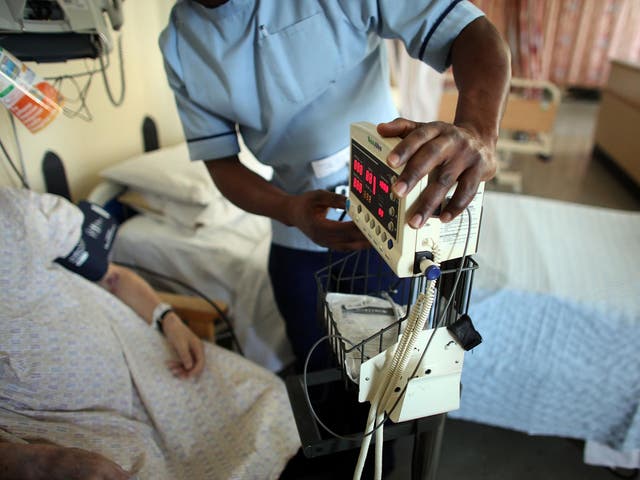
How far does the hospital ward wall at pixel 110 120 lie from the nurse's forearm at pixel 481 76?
3.57 ft

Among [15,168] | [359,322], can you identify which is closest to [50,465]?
[359,322]

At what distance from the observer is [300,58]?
35.7 inches

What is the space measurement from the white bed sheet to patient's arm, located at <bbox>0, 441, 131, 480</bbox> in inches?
37.2

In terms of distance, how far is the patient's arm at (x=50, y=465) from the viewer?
656mm

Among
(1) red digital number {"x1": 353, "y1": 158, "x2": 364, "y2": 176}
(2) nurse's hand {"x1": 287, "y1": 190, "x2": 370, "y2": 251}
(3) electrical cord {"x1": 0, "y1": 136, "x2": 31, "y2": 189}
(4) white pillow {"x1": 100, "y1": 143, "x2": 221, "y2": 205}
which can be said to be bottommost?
(4) white pillow {"x1": 100, "y1": 143, "x2": 221, "y2": 205}

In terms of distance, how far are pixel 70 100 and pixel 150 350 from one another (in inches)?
33.3

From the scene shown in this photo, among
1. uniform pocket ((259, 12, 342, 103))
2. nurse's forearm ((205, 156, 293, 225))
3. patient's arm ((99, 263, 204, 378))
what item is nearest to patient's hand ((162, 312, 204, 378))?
patient's arm ((99, 263, 204, 378))

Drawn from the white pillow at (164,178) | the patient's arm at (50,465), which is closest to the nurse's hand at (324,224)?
the patient's arm at (50,465)

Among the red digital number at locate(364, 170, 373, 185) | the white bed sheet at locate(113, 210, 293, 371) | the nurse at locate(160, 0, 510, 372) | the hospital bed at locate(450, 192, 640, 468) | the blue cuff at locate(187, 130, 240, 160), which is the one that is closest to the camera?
the red digital number at locate(364, 170, 373, 185)

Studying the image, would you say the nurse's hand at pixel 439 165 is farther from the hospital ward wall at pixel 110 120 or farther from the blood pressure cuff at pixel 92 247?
the hospital ward wall at pixel 110 120

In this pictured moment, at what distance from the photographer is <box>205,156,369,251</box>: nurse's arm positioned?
0.71 m

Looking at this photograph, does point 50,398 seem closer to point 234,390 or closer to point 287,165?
point 234,390

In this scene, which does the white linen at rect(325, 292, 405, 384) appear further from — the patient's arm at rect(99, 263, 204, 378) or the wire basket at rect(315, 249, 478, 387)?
the patient's arm at rect(99, 263, 204, 378)

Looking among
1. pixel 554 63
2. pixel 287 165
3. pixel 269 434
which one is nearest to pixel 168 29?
pixel 287 165
